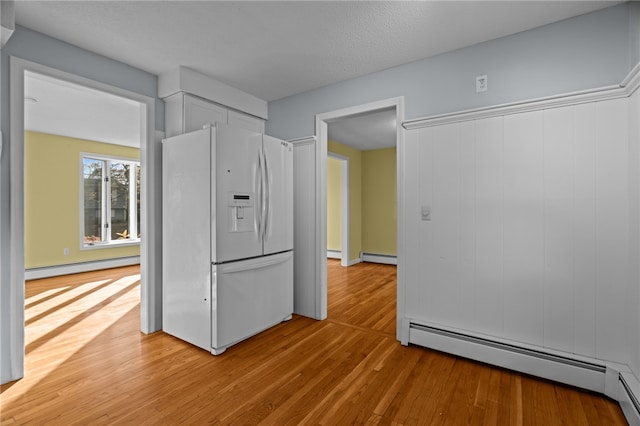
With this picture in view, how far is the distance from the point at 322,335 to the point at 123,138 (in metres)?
5.16

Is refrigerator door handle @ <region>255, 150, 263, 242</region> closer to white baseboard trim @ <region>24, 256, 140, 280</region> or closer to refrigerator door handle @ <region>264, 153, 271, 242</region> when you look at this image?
refrigerator door handle @ <region>264, 153, 271, 242</region>

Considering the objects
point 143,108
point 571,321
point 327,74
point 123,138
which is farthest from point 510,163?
point 123,138

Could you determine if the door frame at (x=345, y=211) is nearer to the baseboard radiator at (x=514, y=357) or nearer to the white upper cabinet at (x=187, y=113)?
the white upper cabinet at (x=187, y=113)

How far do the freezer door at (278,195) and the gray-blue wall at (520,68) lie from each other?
87 cm

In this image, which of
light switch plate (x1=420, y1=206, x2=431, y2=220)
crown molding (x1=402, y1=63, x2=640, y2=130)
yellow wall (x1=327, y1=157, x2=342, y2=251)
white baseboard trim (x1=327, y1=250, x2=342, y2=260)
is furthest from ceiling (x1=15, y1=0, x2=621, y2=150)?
white baseboard trim (x1=327, y1=250, x2=342, y2=260)

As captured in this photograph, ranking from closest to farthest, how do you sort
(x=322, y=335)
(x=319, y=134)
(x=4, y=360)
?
(x=4, y=360) < (x=322, y=335) < (x=319, y=134)

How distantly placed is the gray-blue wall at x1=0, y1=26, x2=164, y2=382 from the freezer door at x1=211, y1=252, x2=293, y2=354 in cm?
134

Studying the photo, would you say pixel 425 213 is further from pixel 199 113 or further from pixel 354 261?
pixel 354 261

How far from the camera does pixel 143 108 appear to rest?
285cm

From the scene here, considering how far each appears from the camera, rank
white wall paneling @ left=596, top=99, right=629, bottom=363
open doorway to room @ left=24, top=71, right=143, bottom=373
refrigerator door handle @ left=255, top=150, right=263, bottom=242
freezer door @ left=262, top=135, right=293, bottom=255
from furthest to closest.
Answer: open doorway to room @ left=24, top=71, right=143, bottom=373
freezer door @ left=262, top=135, right=293, bottom=255
refrigerator door handle @ left=255, top=150, right=263, bottom=242
white wall paneling @ left=596, top=99, right=629, bottom=363

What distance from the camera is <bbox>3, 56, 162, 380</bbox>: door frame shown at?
2055mm

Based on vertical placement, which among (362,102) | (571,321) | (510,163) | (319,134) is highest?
(362,102)

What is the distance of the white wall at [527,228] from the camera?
192 cm

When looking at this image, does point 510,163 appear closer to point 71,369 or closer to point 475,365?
point 475,365
